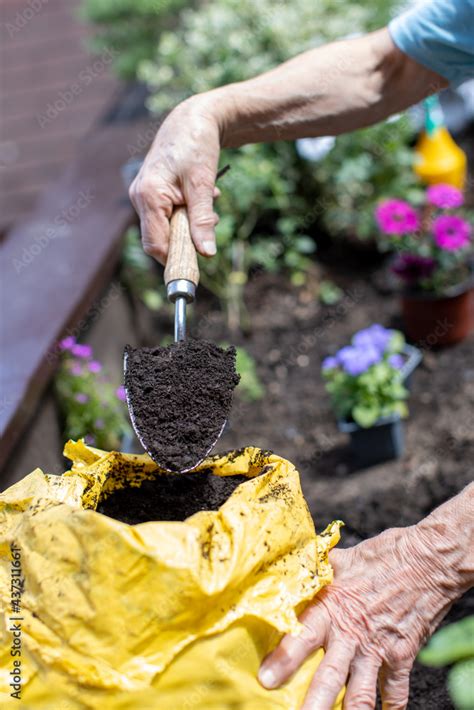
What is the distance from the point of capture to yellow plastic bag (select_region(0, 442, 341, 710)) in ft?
4.52

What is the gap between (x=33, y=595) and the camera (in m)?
1.43

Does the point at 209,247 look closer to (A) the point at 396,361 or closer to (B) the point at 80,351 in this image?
(B) the point at 80,351

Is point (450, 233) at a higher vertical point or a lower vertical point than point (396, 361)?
higher

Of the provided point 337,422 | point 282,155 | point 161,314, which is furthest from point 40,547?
point 282,155

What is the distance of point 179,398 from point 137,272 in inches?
103

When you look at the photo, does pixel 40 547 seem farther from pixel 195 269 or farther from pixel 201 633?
pixel 195 269

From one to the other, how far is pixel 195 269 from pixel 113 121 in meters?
4.10

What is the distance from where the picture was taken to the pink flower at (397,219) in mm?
3770

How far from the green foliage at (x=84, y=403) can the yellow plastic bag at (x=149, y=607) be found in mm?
1558
